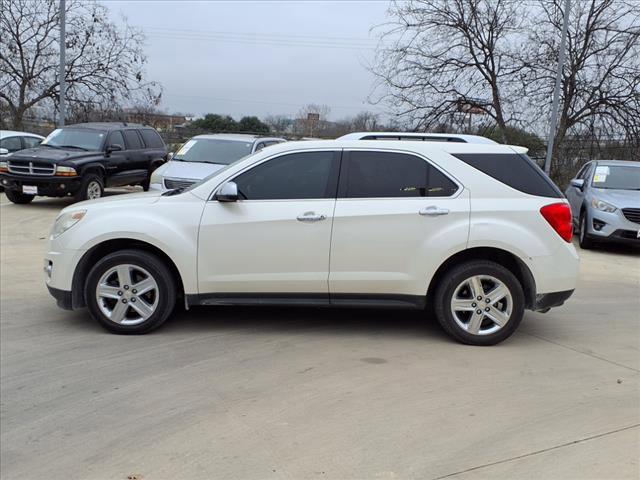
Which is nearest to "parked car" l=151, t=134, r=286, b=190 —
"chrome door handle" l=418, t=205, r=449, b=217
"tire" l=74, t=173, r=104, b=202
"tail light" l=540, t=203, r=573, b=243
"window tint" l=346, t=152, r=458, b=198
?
"tire" l=74, t=173, r=104, b=202

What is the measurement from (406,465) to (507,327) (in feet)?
7.54

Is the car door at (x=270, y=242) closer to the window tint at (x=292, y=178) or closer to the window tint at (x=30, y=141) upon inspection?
the window tint at (x=292, y=178)

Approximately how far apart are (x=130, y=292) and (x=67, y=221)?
34.1 inches

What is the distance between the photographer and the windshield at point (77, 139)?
1395 centimetres

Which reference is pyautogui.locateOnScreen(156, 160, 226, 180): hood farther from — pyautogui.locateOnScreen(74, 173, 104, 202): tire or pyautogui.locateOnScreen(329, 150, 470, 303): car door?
pyautogui.locateOnScreen(329, 150, 470, 303): car door

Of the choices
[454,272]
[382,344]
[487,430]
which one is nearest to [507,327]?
[454,272]

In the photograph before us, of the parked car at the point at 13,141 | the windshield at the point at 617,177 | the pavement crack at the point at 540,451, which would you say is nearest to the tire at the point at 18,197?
the parked car at the point at 13,141

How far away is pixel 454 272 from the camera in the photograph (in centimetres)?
511

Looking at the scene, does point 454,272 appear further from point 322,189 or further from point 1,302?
point 1,302

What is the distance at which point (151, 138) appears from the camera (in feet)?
51.9

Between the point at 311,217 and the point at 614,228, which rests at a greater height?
the point at 311,217

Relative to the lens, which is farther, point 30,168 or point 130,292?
point 30,168

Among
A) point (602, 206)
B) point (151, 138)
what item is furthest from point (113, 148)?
point (602, 206)

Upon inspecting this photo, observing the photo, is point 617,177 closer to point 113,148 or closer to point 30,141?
point 113,148
